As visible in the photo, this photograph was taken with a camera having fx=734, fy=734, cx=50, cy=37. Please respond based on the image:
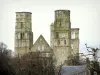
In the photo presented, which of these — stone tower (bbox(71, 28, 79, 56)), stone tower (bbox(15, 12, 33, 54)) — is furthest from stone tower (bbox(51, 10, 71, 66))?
stone tower (bbox(71, 28, 79, 56))

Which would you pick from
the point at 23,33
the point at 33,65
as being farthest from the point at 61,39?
the point at 33,65

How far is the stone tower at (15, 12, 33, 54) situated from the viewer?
138 m

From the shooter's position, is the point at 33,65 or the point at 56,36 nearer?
the point at 33,65

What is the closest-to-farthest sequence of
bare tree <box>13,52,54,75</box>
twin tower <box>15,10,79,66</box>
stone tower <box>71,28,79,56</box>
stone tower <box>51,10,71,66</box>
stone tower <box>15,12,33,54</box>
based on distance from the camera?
bare tree <box>13,52,54,75</box> → stone tower <box>51,10,71,66</box> → twin tower <box>15,10,79,66</box> → stone tower <box>15,12,33,54</box> → stone tower <box>71,28,79,56</box>

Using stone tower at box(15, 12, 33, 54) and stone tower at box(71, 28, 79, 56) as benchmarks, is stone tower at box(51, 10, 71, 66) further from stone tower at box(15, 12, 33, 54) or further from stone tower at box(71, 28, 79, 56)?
stone tower at box(71, 28, 79, 56)

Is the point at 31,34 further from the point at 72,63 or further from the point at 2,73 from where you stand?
the point at 2,73

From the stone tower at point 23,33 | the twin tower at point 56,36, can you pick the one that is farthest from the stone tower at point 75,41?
the stone tower at point 23,33

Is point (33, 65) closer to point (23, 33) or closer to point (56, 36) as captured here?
point (56, 36)

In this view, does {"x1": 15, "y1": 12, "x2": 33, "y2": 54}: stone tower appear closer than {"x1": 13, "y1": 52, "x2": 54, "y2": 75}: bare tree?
No

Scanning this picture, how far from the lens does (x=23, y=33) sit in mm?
138750

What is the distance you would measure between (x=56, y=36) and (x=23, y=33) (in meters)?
6.82

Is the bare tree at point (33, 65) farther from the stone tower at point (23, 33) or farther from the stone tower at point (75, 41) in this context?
the stone tower at point (75, 41)

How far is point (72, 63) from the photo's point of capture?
138m

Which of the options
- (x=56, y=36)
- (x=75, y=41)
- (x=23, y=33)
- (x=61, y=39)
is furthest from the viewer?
(x=75, y=41)
